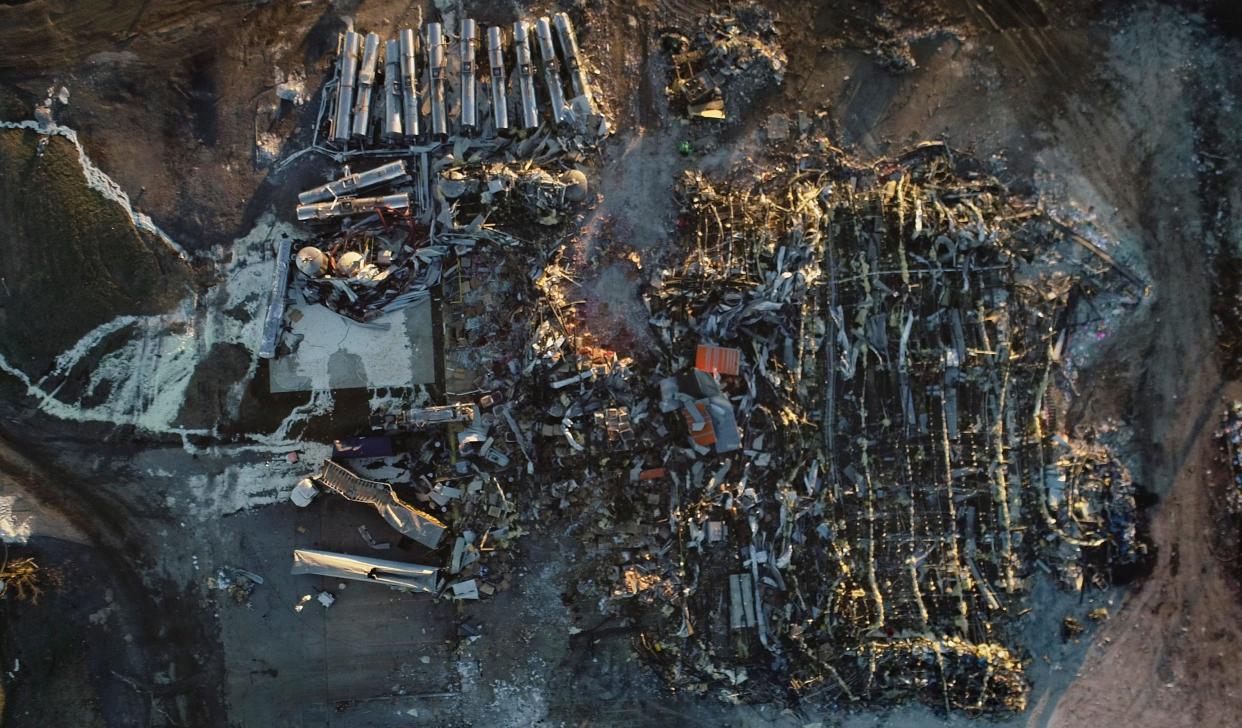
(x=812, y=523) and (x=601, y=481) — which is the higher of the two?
(x=601, y=481)

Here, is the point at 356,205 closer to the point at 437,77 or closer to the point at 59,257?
the point at 437,77

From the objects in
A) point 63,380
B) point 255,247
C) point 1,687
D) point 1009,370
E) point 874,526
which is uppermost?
point 255,247

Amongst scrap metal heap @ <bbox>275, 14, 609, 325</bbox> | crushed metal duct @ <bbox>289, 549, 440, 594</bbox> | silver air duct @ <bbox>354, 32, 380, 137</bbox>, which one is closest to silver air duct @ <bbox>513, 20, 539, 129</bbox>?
scrap metal heap @ <bbox>275, 14, 609, 325</bbox>

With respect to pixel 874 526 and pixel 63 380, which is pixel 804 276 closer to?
pixel 874 526

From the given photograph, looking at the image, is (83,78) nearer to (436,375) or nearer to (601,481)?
(436,375)

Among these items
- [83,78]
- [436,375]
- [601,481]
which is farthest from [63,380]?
[601,481]

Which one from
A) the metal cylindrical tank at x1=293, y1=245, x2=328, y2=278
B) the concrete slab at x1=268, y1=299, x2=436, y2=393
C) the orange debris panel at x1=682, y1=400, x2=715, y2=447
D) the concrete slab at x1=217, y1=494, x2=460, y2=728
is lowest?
the concrete slab at x1=217, y1=494, x2=460, y2=728

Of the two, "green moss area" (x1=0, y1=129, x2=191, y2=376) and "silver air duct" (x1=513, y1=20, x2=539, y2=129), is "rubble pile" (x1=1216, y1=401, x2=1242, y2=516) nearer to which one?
"silver air duct" (x1=513, y1=20, x2=539, y2=129)

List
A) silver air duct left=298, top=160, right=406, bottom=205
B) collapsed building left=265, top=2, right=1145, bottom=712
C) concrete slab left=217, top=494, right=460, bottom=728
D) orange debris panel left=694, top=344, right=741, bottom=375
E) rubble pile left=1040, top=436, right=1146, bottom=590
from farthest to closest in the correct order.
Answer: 1. concrete slab left=217, top=494, right=460, bottom=728
2. silver air duct left=298, top=160, right=406, bottom=205
3. rubble pile left=1040, top=436, right=1146, bottom=590
4. collapsed building left=265, top=2, right=1145, bottom=712
5. orange debris panel left=694, top=344, right=741, bottom=375
